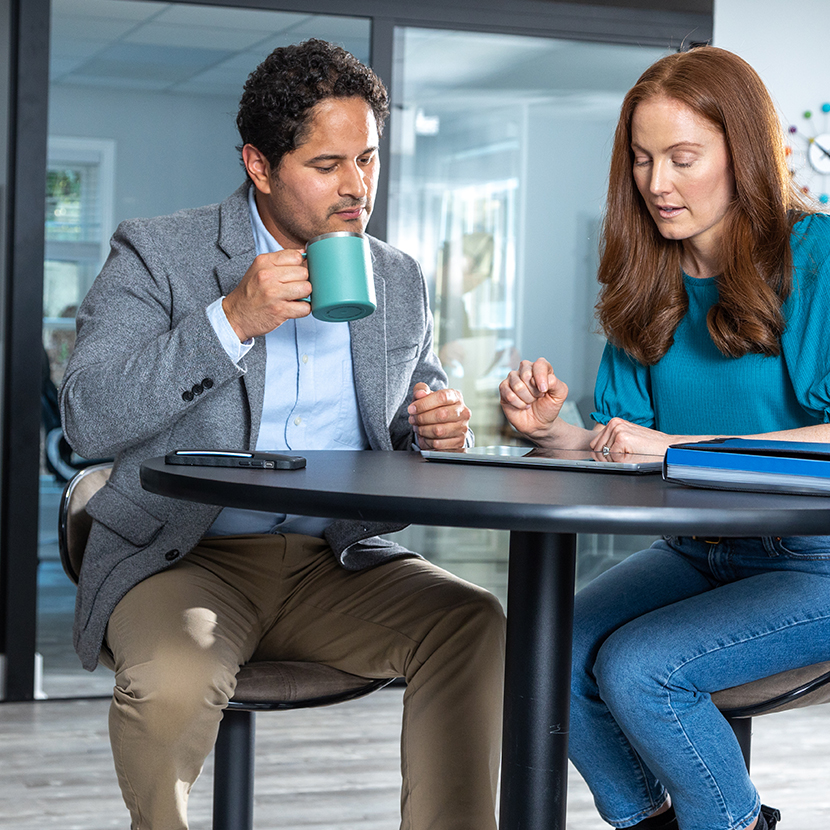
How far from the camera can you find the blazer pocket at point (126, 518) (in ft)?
5.42

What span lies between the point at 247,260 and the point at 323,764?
4.53 feet

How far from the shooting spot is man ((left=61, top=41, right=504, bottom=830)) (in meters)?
1.45

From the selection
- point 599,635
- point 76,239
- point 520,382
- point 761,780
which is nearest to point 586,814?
point 761,780

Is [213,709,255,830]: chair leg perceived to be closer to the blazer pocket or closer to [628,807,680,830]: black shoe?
the blazer pocket

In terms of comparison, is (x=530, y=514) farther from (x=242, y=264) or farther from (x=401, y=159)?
(x=401, y=159)

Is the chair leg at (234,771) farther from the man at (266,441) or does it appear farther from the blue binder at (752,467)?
the blue binder at (752,467)

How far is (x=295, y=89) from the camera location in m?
1.86

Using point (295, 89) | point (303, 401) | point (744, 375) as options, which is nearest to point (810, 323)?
point (744, 375)

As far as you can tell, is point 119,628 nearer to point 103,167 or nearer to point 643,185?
point 643,185

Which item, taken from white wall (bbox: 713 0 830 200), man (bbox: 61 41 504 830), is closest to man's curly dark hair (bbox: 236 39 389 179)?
man (bbox: 61 41 504 830)

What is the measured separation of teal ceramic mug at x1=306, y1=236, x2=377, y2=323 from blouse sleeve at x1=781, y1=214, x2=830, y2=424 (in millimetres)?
649

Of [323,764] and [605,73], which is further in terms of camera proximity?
[605,73]

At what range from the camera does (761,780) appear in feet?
8.56

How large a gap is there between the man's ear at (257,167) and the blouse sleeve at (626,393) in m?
0.68
